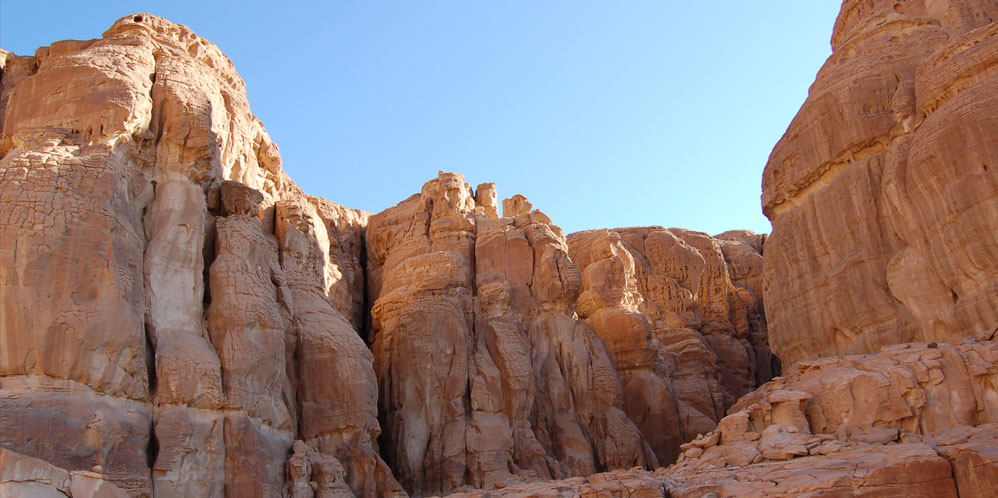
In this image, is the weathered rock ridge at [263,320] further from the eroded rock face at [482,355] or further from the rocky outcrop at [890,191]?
the rocky outcrop at [890,191]

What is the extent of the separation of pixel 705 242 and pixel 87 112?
34.4m

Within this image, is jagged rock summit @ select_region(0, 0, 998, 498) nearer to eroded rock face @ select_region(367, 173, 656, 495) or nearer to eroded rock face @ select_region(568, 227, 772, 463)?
eroded rock face @ select_region(367, 173, 656, 495)

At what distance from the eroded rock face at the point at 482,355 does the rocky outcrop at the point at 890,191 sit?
27.2 feet

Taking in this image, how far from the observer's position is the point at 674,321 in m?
45.6

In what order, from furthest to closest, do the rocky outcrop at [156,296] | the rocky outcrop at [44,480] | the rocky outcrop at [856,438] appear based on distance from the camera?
the rocky outcrop at [156,296] → the rocky outcrop at [856,438] → the rocky outcrop at [44,480]

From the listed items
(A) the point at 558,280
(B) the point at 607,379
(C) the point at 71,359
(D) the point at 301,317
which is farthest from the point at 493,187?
(C) the point at 71,359

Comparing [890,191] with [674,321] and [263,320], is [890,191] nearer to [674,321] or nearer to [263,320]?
[263,320]

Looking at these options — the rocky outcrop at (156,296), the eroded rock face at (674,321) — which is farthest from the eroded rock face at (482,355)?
the rocky outcrop at (156,296)

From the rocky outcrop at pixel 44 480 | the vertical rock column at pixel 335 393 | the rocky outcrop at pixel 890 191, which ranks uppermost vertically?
the rocky outcrop at pixel 890 191

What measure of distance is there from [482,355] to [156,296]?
13047 millimetres

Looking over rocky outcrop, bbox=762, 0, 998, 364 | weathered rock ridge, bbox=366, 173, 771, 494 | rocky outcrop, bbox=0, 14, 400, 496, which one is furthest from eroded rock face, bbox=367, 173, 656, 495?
rocky outcrop, bbox=762, 0, 998, 364

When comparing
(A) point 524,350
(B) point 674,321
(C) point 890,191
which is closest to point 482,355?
(A) point 524,350

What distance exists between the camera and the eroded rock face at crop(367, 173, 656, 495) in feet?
106

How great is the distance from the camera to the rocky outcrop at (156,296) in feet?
71.6
